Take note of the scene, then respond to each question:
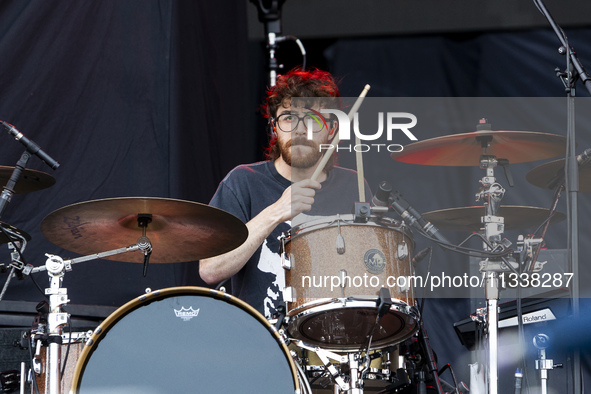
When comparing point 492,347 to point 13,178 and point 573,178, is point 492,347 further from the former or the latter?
point 13,178

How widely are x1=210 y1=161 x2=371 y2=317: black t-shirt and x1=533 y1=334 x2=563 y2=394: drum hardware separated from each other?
0.83 metres

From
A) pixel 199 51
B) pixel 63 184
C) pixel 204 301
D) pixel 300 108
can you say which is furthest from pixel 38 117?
pixel 204 301

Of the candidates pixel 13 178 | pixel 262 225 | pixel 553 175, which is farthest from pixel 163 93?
pixel 553 175

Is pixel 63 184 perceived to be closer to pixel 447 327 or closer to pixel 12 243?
pixel 12 243

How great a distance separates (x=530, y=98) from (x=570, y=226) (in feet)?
5.10

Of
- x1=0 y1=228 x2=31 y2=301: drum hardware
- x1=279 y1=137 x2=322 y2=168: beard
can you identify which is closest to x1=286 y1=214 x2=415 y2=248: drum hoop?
x1=279 y1=137 x2=322 y2=168: beard

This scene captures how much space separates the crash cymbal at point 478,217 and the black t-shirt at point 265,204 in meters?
0.33

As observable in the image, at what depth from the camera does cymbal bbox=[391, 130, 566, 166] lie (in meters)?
2.65

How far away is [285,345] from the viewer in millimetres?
2225

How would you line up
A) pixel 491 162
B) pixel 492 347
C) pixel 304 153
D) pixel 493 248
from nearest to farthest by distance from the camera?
pixel 492 347 → pixel 493 248 → pixel 491 162 → pixel 304 153

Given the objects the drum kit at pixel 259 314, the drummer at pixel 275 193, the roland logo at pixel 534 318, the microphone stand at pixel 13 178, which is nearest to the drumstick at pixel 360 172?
the drummer at pixel 275 193

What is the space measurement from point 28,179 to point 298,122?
104cm

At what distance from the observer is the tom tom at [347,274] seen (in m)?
2.35

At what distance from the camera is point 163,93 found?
11.9ft
